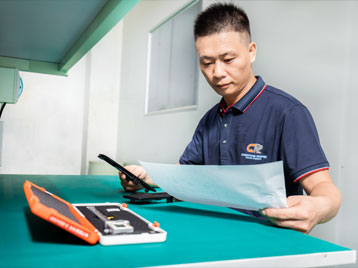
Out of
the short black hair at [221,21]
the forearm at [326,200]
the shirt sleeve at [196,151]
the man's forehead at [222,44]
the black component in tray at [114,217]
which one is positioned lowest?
the black component in tray at [114,217]

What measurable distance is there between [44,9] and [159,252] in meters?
0.89

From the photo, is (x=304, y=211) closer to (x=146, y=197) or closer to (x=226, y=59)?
(x=146, y=197)

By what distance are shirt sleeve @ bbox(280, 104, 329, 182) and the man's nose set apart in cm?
25

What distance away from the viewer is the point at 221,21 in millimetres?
1038

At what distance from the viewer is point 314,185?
0.85 meters

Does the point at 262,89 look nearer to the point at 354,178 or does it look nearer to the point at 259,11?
the point at 354,178

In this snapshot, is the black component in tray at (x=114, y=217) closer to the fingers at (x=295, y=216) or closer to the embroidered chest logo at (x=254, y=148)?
the fingers at (x=295, y=216)

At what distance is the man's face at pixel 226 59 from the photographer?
1024mm

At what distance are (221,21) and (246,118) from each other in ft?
1.11

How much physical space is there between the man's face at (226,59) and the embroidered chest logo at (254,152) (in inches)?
8.0

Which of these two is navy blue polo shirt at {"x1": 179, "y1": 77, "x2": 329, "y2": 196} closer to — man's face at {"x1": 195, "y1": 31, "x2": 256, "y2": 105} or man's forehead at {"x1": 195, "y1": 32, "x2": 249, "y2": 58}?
man's face at {"x1": 195, "y1": 31, "x2": 256, "y2": 105}

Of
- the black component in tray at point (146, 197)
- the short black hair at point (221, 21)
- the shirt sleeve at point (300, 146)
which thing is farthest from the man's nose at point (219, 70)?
the black component in tray at point (146, 197)

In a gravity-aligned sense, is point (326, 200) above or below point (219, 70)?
below

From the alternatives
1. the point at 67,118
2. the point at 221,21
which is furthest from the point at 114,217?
the point at 67,118
